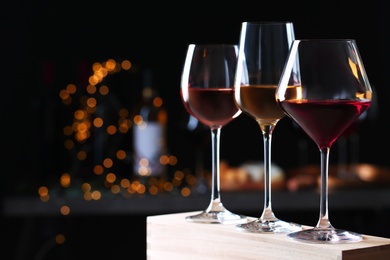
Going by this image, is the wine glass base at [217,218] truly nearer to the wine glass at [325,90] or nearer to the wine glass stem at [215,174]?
the wine glass stem at [215,174]

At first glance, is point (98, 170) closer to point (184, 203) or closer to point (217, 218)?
point (184, 203)

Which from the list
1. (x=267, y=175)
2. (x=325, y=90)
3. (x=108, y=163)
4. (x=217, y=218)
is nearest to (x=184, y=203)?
(x=108, y=163)

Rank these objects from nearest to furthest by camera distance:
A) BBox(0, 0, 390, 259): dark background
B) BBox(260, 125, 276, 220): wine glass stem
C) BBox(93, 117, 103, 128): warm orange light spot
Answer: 1. BBox(260, 125, 276, 220): wine glass stem
2. BBox(93, 117, 103, 128): warm orange light spot
3. BBox(0, 0, 390, 259): dark background

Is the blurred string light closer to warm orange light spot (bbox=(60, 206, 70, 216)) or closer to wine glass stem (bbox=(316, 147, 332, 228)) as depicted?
warm orange light spot (bbox=(60, 206, 70, 216))

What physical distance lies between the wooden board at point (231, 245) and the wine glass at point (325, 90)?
0.02 m

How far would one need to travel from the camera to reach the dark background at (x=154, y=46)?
2646mm

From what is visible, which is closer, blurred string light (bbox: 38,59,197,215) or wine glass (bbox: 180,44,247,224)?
wine glass (bbox: 180,44,247,224)

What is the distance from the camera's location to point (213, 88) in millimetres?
1042

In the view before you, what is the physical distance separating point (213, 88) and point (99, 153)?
1.46m

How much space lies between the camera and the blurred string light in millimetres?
2334

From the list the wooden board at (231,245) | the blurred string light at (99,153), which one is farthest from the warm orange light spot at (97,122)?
the wooden board at (231,245)

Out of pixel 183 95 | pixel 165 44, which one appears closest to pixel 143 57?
pixel 165 44

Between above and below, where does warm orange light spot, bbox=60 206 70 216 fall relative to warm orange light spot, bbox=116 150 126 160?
below

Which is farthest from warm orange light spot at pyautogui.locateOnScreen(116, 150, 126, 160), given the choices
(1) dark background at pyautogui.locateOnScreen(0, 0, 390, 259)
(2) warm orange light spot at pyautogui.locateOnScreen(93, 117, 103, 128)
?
(1) dark background at pyautogui.locateOnScreen(0, 0, 390, 259)
